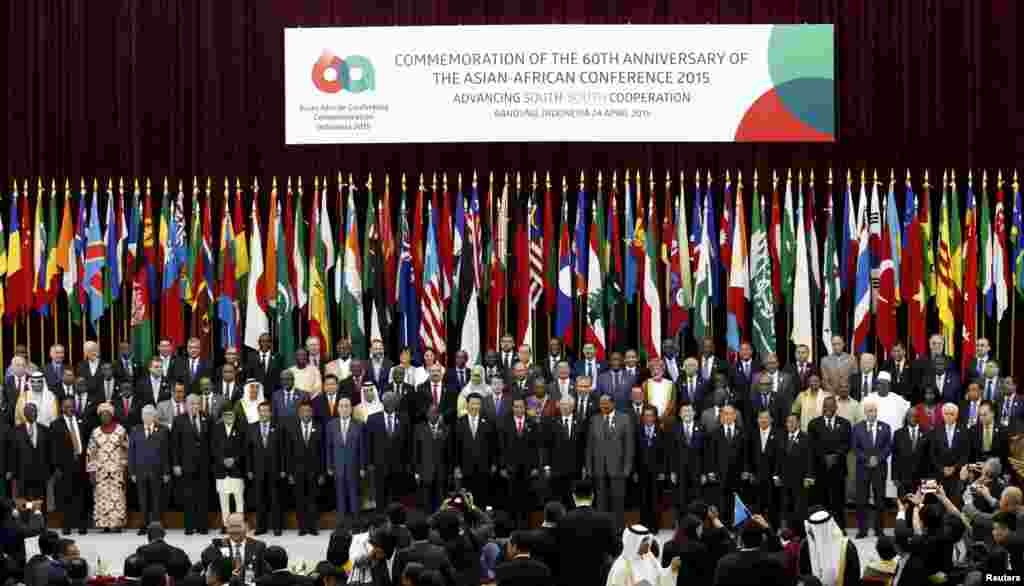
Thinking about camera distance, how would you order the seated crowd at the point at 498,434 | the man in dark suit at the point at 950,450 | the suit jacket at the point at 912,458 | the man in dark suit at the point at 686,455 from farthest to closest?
the man in dark suit at the point at 686,455, the seated crowd at the point at 498,434, the suit jacket at the point at 912,458, the man in dark suit at the point at 950,450

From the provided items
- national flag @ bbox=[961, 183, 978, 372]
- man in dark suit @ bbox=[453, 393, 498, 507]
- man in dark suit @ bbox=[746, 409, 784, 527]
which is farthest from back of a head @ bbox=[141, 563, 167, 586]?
national flag @ bbox=[961, 183, 978, 372]

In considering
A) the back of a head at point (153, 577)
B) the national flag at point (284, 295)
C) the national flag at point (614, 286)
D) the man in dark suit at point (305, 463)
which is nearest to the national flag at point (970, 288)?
the national flag at point (614, 286)

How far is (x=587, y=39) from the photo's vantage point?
28094 millimetres

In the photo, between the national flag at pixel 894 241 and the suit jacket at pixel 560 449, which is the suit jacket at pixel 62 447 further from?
the national flag at pixel 894 241

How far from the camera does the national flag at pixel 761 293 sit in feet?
88.1

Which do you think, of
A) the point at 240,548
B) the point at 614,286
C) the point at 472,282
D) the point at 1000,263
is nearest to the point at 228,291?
the point at 472,282

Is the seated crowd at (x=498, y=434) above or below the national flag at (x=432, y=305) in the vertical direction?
below

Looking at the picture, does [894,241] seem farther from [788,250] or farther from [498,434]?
[498,434]

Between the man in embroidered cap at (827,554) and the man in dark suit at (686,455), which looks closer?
the man in embroidered cap at (827,554)

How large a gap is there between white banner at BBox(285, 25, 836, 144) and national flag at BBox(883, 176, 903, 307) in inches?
56.9

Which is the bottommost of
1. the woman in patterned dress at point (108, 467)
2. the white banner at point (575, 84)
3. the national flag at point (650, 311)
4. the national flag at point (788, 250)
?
the woman in patterned dress at point (108, 467)

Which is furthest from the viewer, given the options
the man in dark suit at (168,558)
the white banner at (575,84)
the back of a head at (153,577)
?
the white banner at (575,84)

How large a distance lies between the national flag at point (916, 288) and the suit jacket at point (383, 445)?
7.17 metres

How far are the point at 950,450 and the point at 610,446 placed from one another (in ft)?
12.4
